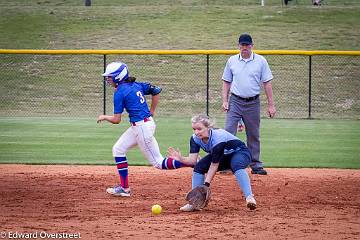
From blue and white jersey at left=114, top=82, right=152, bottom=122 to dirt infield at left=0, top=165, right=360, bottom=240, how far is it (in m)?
1.15

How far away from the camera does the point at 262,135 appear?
59.6 feet

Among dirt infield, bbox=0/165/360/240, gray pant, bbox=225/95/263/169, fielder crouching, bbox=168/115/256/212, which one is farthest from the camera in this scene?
gray pant, bbox=225/95/263/169

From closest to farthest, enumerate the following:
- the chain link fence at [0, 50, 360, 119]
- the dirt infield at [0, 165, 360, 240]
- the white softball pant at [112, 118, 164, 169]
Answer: the dirt infield at [0, 165, 360, 240]
the white softball pant at [112, 118, 164, 169]
the chain link fence at [0, 50, 360, 119]

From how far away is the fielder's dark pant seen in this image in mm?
9977

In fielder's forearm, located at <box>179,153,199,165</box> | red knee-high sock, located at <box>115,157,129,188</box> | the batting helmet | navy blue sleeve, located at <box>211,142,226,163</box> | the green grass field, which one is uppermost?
the batting helmet

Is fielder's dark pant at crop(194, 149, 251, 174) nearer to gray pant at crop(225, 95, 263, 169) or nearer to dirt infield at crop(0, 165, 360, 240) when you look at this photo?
dirt infield at crop(0, 165, 360, 240)

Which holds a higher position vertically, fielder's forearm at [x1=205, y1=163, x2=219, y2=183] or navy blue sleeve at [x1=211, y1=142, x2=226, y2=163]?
navy blue sleeve at [x1=211, y1=142, x2=226, y2=163]

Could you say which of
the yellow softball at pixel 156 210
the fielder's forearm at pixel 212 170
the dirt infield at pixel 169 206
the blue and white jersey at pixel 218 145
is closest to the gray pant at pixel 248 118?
the dirt infield at pixel 169 206

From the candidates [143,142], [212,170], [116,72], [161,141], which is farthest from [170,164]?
[161,141]

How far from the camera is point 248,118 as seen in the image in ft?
42.4

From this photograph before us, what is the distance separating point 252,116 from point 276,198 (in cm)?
218

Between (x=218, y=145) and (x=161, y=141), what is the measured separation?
701cm

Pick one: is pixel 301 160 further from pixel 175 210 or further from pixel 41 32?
pixel 41 32

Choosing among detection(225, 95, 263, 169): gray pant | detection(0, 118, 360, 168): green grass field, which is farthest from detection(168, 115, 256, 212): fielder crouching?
detection(0, 118, 360, 168): green grass field
